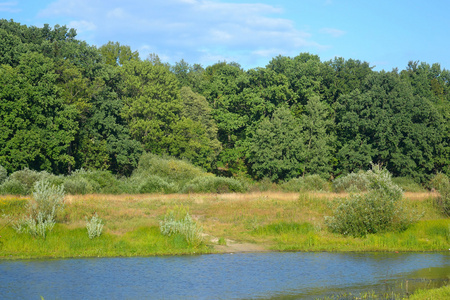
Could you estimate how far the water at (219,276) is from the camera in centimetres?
1795

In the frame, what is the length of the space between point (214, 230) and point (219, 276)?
10074mm

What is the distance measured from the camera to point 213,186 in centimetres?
4869

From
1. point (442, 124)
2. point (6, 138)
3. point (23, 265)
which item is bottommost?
point (23, 265)

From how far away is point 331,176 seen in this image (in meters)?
77.7

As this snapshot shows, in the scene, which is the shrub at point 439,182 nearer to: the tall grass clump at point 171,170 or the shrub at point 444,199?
the shrub at point 444,199

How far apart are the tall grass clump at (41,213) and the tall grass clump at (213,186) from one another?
19.9 meters

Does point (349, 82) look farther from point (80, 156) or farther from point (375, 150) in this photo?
point (80, 156)

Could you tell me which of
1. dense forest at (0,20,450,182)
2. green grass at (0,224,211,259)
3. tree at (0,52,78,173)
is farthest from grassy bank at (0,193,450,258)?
dense forest at (0,20,450,182)

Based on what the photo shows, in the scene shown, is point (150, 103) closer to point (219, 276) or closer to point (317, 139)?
point (317, 139)

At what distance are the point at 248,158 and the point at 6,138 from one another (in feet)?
118

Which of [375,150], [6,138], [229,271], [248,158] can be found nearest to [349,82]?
[375,150]

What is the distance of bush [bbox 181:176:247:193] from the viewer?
1874 inches

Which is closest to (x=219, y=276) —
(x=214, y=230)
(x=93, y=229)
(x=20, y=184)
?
(x=93, y=229)

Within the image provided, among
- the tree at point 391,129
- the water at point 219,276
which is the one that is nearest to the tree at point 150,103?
the tree at point 391,129
